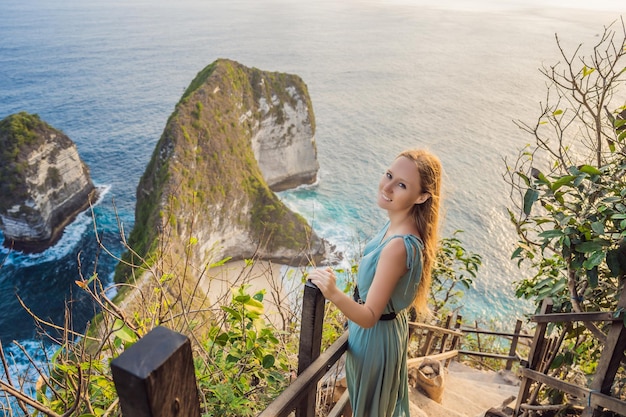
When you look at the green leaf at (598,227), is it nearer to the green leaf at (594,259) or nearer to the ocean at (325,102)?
the green leaf at (594,259)

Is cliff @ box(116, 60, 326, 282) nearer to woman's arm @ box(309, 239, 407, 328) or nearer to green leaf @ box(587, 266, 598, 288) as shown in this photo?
green leaf @ box(587, 266, 598, 288)

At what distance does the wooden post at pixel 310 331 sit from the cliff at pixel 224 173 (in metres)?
15.2

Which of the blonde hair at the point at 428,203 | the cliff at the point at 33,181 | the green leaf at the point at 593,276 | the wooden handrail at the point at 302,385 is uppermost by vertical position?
the blonde hair at the point at 428,203

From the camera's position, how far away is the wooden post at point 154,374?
0.80 m

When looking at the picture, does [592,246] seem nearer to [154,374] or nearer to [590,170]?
[590,170]

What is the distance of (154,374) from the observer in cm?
81

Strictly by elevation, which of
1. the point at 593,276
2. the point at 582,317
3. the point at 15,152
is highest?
the point at 593,276

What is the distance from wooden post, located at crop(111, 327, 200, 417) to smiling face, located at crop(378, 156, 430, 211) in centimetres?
140

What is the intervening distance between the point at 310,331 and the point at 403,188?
0.83 meters

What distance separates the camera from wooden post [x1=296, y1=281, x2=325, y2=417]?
1.79 metres

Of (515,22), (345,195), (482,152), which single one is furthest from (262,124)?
(515,22)

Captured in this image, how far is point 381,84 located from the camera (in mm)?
60281

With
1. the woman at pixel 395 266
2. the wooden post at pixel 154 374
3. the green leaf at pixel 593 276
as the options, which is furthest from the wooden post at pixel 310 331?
the green leaf at pixel 593 276

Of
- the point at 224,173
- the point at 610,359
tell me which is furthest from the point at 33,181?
the point at 610,359
